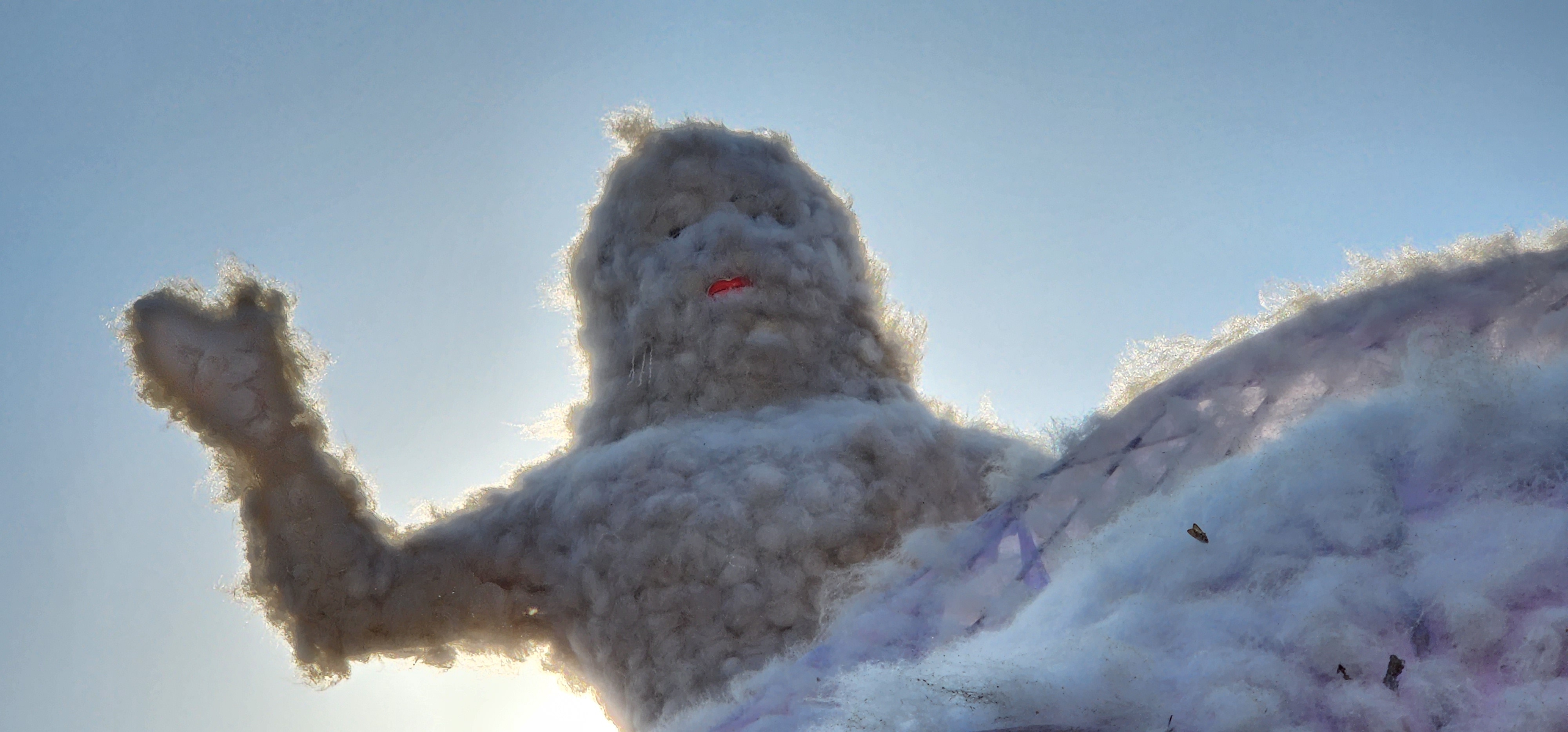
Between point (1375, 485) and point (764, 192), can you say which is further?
point (764, 192)

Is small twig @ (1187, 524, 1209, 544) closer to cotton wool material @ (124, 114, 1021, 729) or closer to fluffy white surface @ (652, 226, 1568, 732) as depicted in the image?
fluffy white surface @ (652, 226, 1568, 732)

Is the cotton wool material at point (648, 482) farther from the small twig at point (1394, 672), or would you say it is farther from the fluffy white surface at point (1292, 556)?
the small twig at point (1394, 672)

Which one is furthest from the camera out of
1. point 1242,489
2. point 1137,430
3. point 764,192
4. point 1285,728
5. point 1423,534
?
point 764,192

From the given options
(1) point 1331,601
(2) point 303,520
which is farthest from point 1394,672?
(2) point 303,520

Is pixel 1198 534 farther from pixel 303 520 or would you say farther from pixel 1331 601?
pixel 303 520

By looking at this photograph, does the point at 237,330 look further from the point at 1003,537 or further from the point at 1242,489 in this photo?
the point at 1242,489

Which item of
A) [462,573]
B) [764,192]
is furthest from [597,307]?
[462,573]

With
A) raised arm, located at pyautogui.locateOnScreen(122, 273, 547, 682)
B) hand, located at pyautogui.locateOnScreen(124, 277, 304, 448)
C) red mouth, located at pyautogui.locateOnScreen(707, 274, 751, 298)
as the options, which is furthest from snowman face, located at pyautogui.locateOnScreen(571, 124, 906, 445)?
hand, located at pyautogui.locateOnScreen(124, 277, 304, 448)
